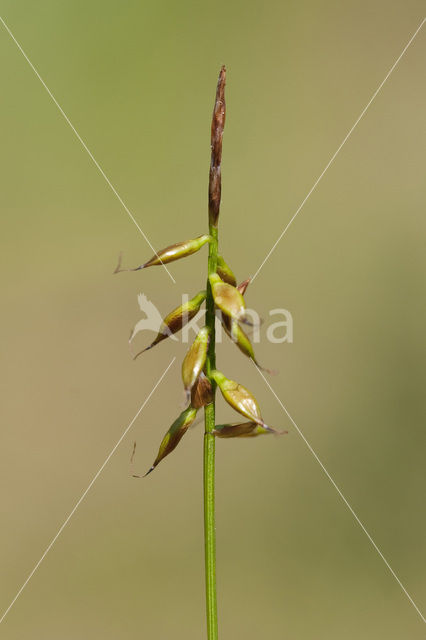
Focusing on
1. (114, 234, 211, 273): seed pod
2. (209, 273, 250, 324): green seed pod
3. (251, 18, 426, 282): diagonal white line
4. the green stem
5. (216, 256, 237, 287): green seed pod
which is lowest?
the green stem

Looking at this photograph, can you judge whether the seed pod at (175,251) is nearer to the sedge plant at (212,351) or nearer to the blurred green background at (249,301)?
the sedge plant at (212,351)

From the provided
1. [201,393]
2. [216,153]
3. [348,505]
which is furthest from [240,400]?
[348,505]

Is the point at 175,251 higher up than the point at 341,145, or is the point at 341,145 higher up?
the point at 341,145

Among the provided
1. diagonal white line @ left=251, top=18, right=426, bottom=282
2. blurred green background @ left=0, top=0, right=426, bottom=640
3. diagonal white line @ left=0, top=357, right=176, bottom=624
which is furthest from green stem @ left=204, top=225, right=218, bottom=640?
diagonal white line @ left=251, top=18, right=426, bottom=282

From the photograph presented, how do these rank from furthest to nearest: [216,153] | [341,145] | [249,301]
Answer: [341,145] < [249,301] < [216,153]

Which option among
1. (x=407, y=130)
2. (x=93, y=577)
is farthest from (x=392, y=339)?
(x=93, y=577)

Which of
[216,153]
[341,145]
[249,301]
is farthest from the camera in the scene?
[341,145]

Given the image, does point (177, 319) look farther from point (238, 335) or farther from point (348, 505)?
point (348, 505)

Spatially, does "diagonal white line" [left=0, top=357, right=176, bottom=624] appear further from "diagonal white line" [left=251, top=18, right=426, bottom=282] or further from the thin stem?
the thin stem
